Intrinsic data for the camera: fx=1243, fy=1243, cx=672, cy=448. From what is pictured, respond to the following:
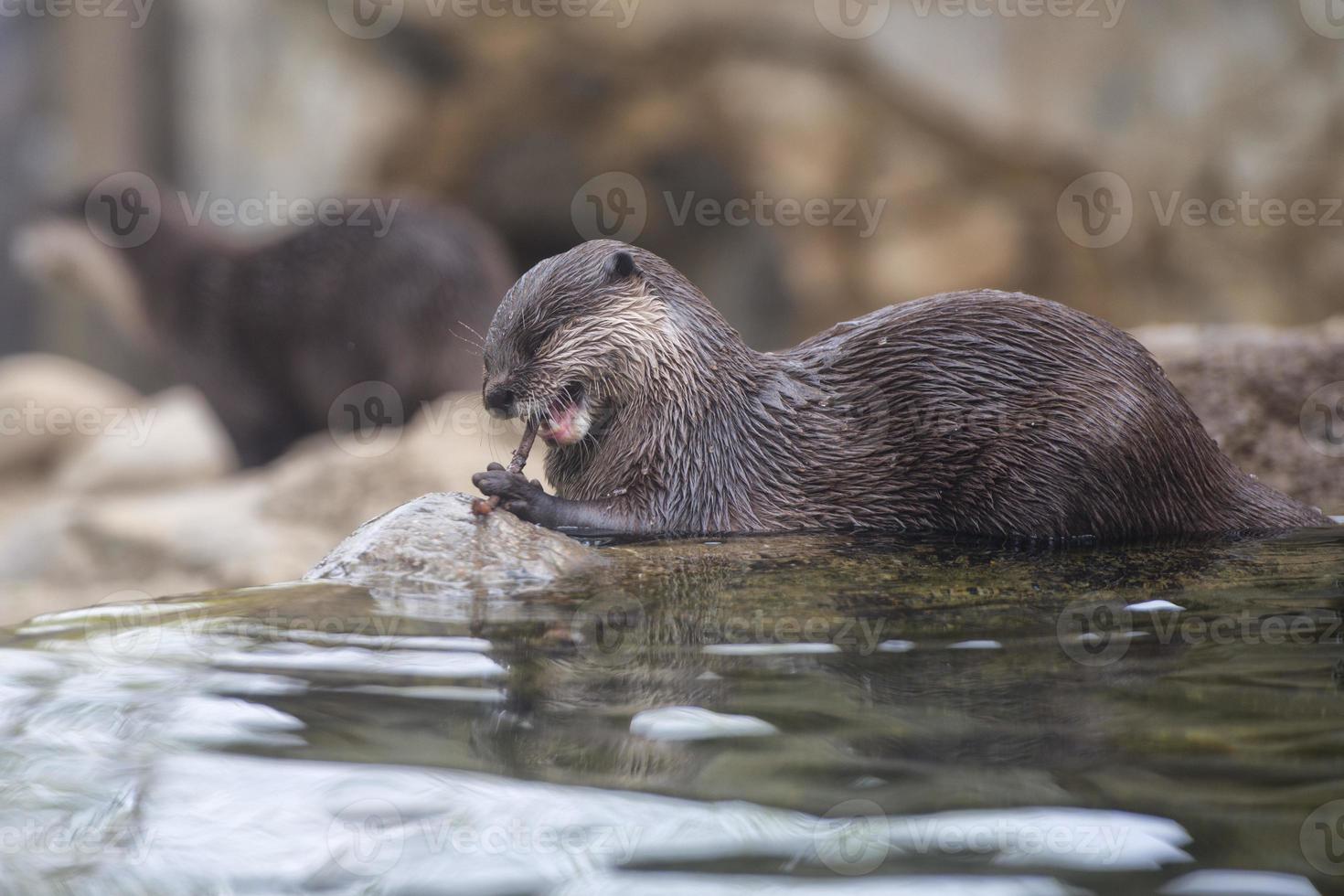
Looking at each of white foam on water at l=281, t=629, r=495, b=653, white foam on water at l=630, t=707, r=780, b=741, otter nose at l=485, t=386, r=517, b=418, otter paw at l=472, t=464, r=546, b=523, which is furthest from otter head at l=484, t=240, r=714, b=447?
white foam on water at l=630, t=707, r=780, b=741

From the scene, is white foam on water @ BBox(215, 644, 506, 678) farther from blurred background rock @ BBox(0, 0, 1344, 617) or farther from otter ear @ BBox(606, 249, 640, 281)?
blurred background rock @ BBox(0, 0, 1344, 617)

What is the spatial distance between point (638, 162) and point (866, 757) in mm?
6732

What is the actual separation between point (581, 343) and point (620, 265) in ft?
0.64

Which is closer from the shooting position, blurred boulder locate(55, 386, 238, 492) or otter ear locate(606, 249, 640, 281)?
otter ear locate(606, 249, 640, 281)

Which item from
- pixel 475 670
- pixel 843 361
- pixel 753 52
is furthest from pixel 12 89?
pixel 475 670

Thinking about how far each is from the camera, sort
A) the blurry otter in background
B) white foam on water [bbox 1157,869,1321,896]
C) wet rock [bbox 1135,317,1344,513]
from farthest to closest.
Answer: the blurry otter in background < wet rock [bbox 1135,317,1344,513] < white foam on water [bbox 1157,869,1321,896]

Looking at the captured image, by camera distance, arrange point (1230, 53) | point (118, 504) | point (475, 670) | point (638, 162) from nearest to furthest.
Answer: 1. point (475, 670)
2. point (118, 504)
3. point (1230, 53)
4. point (638, 162)

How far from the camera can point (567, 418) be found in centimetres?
249

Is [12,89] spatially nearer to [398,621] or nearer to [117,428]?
[117,428]

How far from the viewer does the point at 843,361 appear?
2596 mm

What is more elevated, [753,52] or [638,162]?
[753,52]

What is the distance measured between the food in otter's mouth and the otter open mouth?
1.7 inches

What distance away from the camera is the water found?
1.10 meters

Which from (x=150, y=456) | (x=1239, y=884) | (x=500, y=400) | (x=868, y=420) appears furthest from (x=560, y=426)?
(x=150, y=456)
